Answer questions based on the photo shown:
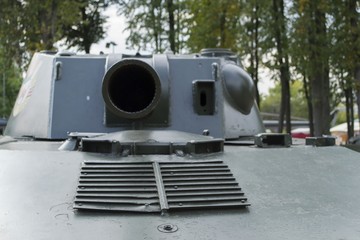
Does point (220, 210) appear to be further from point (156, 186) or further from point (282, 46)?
point (282, 46)

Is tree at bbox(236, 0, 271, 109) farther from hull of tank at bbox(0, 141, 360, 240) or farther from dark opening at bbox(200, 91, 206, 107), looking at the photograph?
hull of tank at bbox(0, 141, 360, 240)

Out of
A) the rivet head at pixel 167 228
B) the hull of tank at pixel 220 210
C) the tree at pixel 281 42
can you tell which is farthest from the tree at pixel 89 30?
the rivet head at pixel 167 228

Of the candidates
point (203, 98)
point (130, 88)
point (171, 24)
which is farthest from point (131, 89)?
point (171, 24)

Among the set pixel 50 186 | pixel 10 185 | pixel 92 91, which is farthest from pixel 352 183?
pixel 92 91

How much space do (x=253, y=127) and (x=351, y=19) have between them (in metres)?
7.49

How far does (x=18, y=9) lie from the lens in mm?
15000

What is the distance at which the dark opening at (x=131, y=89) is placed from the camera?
187 inches

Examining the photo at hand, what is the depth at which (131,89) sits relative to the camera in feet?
16.1

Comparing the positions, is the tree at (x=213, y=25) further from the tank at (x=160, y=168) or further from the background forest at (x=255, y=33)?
the tank at (x=160, y=168)

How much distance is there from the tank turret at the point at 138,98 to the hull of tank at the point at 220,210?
1137 mm

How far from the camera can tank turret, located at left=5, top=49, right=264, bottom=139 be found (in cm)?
503

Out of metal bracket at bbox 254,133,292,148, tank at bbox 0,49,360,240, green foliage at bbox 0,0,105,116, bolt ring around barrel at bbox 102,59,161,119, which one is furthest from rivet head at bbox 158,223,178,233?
green foliage at bbox 0,0,105,116

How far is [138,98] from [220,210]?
75.7 inches

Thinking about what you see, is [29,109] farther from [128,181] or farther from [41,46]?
[41,46]
